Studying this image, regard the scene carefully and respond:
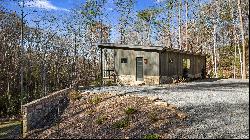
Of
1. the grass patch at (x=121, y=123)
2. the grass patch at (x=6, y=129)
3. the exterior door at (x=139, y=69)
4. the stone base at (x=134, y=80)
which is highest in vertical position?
the exterior door at (x=139, y=69)

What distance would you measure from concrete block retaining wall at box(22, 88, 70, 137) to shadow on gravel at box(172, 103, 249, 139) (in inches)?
269

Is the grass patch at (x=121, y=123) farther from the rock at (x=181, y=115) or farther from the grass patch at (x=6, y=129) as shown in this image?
the grass patch at (x=6, y=129)

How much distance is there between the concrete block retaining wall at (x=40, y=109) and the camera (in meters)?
14.3

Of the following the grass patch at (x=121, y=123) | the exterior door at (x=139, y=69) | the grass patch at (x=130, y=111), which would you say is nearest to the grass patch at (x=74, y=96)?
the grass patch at (x=130, y=111)

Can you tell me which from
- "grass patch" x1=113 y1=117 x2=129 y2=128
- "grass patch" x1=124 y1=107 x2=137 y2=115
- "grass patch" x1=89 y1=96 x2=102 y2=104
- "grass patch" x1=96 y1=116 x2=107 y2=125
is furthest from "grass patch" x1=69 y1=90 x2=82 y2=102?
"grass patch" x1=113 y1=117 x2=129 y2=128

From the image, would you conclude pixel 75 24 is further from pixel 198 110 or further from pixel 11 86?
pixel 198 110

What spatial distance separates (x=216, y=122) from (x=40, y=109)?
859cm

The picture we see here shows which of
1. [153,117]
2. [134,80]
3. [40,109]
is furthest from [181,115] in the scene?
[134,80]

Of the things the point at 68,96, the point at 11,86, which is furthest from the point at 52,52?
the point at 68,96

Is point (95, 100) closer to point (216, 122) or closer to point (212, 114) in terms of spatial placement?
point (212, 114)

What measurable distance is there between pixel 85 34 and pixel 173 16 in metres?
12.6

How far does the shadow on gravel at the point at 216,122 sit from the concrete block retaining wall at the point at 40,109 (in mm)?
6822

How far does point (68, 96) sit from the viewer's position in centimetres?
1902

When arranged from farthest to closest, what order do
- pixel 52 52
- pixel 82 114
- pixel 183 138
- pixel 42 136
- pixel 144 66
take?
pixel 52 52 → pixel 144 66 → pixel 82 114 → pixel 42 136 → pixel 183 138
